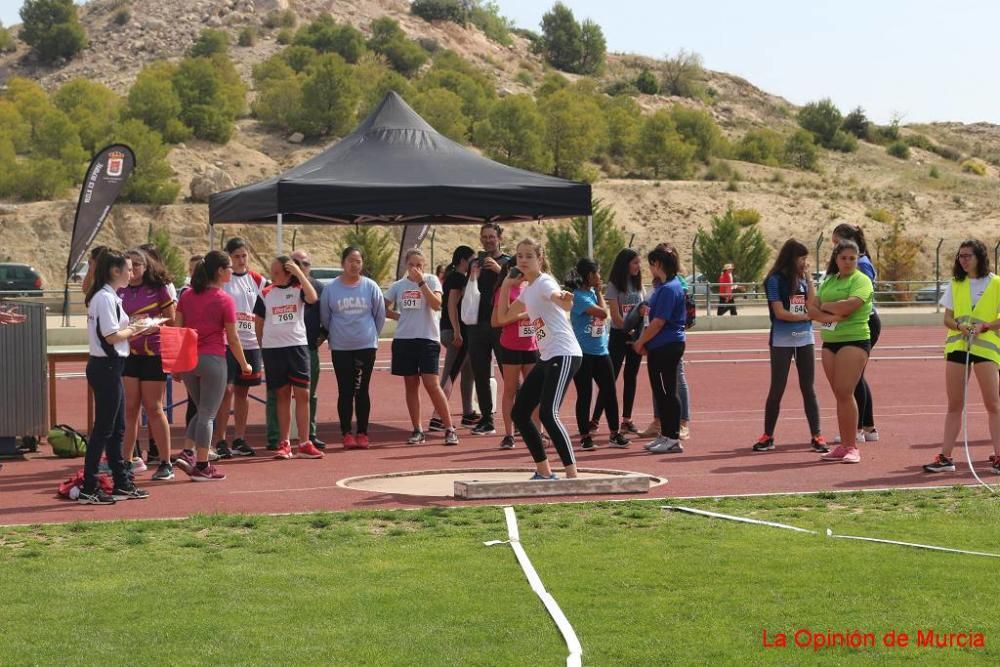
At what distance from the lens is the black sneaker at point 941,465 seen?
11.2m

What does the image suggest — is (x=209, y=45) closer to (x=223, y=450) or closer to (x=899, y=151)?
(x=899, y=151)

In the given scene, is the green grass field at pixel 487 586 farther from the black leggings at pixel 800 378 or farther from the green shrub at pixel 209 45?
the green shrub at pixel 209 45

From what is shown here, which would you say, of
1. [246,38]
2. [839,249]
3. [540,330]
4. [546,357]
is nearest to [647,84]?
[246,38]

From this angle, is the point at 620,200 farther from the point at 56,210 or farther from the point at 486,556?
the point at 486,556

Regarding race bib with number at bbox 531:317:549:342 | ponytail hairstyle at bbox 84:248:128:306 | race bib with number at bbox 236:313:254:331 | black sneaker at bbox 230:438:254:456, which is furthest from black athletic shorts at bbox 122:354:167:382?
race bib with number at bbox 531:317:549:342

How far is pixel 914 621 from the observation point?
21.0 ft

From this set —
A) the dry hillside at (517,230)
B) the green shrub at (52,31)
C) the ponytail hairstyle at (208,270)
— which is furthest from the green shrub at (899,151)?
the ponytail hairstyle at (208,270)

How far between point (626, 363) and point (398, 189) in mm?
3273

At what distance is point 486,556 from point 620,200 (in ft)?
232

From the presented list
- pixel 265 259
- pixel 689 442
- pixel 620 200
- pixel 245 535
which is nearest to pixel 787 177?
pixel 620 200

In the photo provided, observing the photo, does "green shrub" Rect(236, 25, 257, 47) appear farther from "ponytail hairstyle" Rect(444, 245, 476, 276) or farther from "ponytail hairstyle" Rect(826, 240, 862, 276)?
"ponytail hairstyle" Rect(826, 240, 862, 276)

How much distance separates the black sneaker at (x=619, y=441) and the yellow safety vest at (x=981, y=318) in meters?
3.34

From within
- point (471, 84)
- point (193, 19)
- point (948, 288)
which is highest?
point (193, 19)

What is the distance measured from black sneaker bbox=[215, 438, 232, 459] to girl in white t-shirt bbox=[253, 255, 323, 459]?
496mm
